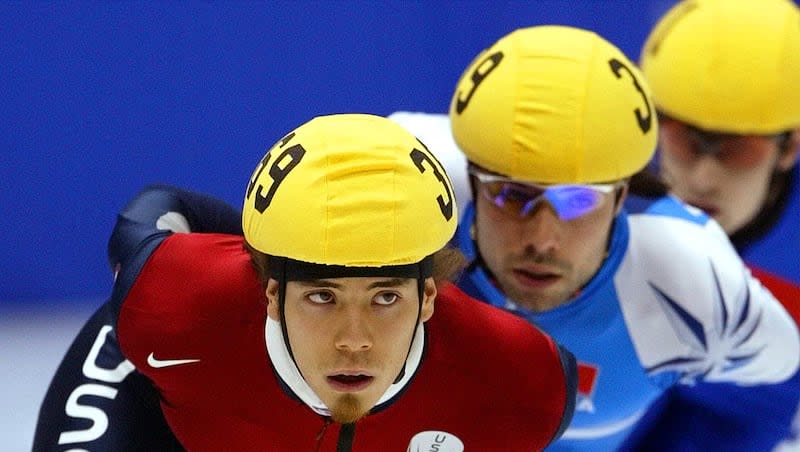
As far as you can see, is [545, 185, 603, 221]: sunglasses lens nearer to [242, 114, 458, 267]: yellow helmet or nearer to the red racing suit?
the red racing suit

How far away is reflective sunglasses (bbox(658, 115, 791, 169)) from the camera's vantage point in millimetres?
3133

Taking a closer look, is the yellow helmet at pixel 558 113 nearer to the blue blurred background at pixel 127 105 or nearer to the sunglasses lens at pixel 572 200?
the sunglasses lens at pixel 572 200

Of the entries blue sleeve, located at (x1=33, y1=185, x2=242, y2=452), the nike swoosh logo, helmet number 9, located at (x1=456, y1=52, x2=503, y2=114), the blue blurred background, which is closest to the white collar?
the nike swoosh logo

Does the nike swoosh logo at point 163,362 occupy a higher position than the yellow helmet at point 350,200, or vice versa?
the yellow helmet at point 350,200

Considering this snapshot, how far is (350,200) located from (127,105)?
6.88 ft

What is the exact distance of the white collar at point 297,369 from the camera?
1929mm

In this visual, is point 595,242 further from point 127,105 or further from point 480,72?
point 127,105

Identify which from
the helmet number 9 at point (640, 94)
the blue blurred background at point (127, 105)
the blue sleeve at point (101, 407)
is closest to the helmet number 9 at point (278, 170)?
the blue sleeve at point (101, 407)

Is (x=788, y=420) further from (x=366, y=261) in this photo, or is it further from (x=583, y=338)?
(x=366, y=261)

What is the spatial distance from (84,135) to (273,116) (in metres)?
0.46

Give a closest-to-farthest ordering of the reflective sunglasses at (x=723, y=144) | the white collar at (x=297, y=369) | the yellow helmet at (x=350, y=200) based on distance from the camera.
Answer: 1. the yellow helmet at (x=350, y=200)
2. the white collar at (x=297, y=369)
3. the reflective sunglasses at (x=723, y=144)

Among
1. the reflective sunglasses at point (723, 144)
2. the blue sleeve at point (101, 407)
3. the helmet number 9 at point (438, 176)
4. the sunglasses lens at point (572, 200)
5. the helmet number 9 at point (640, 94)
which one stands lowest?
the reflective sunglasses at point (723, 144)

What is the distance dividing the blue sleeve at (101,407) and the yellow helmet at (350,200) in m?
0.47

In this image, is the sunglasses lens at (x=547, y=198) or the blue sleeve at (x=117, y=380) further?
the sunglasses lens at (x=547, y=198)
